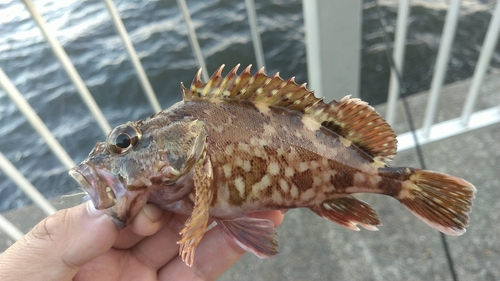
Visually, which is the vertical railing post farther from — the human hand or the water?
the water

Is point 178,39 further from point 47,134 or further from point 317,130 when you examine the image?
point 317,130

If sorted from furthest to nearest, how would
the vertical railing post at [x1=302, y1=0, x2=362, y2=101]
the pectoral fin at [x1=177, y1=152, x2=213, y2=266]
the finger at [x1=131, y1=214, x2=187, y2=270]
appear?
the vertical railing post at [x1=302, y1=0, x2=362, y2=101] → the finger at [x1=131, y1=214, x2=187, y2=270] → the pectoral fin at [x1=177, y1=152, x2=213, y2=266]

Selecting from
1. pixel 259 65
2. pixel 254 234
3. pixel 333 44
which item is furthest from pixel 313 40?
pixel 254 234

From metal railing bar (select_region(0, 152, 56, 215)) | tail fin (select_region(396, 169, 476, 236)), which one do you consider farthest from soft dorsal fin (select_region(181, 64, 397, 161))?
metal railing bar (select_region(0, 152, 56, 215))

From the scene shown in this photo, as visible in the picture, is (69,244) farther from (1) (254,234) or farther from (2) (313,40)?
(2) (313,40)

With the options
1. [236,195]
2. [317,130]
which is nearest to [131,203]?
[236,195]
